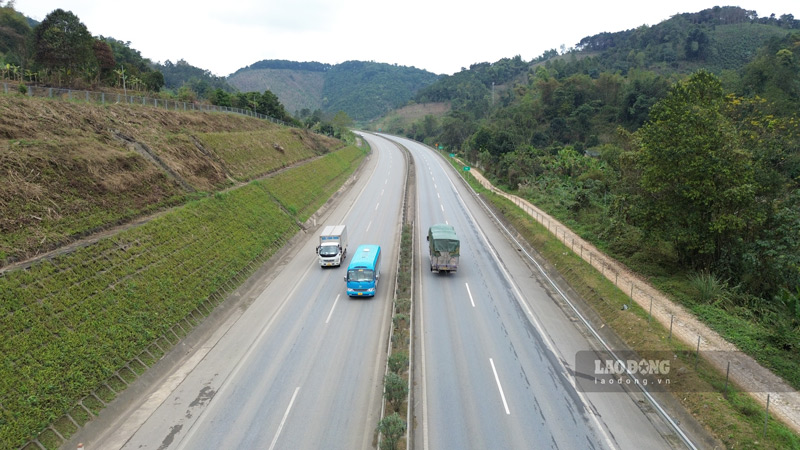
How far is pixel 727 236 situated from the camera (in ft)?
82.8

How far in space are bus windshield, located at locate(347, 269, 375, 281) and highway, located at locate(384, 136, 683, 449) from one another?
10.3 ft

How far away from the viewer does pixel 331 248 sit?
102 ft

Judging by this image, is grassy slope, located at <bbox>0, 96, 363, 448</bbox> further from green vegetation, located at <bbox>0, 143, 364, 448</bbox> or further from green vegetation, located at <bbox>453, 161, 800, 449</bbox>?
green vegetation, located at <bbox>453, 161, 800, 449</bbox>

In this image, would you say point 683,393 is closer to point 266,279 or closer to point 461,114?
point 266,279

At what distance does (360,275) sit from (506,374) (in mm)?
10472

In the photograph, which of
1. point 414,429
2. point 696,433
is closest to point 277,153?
point 414,429

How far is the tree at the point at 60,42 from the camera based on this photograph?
145 feet

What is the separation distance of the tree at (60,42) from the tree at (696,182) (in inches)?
2108

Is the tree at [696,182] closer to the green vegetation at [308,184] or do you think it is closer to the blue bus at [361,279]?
the blue bus at [361,279]

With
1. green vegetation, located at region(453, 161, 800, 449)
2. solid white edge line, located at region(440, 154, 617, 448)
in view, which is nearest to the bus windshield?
solid white edge line, located at region(440, 154, 617, 448)

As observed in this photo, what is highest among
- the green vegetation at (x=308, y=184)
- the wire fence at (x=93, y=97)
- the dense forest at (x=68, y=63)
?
the dense forest at (x=68, y=63)

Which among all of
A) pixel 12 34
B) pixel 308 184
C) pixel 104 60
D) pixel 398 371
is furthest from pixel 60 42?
pixel 398 371

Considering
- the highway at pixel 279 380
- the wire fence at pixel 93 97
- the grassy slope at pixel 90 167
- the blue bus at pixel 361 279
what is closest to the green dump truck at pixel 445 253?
the highway at pixel 279 380

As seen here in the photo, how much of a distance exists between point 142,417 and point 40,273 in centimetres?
756
